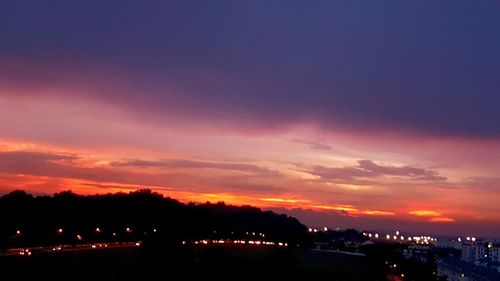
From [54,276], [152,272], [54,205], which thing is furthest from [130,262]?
[54,205]

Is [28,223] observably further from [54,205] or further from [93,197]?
[93,197]

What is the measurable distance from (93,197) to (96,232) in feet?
56.8

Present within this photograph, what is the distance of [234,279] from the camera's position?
4494 cm

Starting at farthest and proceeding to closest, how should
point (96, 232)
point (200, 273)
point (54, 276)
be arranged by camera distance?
1. point (96, 232)
2. point (200, 273)
3. point (54, 276)

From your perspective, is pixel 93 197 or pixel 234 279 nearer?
pixel 234 279

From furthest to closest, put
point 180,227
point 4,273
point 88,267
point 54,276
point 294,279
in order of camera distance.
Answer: point 180,227 → point 294,279 → point 88,267 → point 54,276 → point 4,273

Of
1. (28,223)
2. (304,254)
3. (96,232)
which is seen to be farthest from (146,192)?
(28,223)

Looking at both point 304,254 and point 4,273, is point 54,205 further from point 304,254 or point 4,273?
point 4,273

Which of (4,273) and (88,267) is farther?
(88,267)

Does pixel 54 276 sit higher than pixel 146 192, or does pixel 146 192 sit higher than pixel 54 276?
pixel 146 192

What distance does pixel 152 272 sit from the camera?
137 ft

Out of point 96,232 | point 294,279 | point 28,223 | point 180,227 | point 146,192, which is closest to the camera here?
point 294,279

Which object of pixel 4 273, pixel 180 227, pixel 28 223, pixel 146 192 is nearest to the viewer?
pixel 4 273

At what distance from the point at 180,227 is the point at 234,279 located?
124ft
